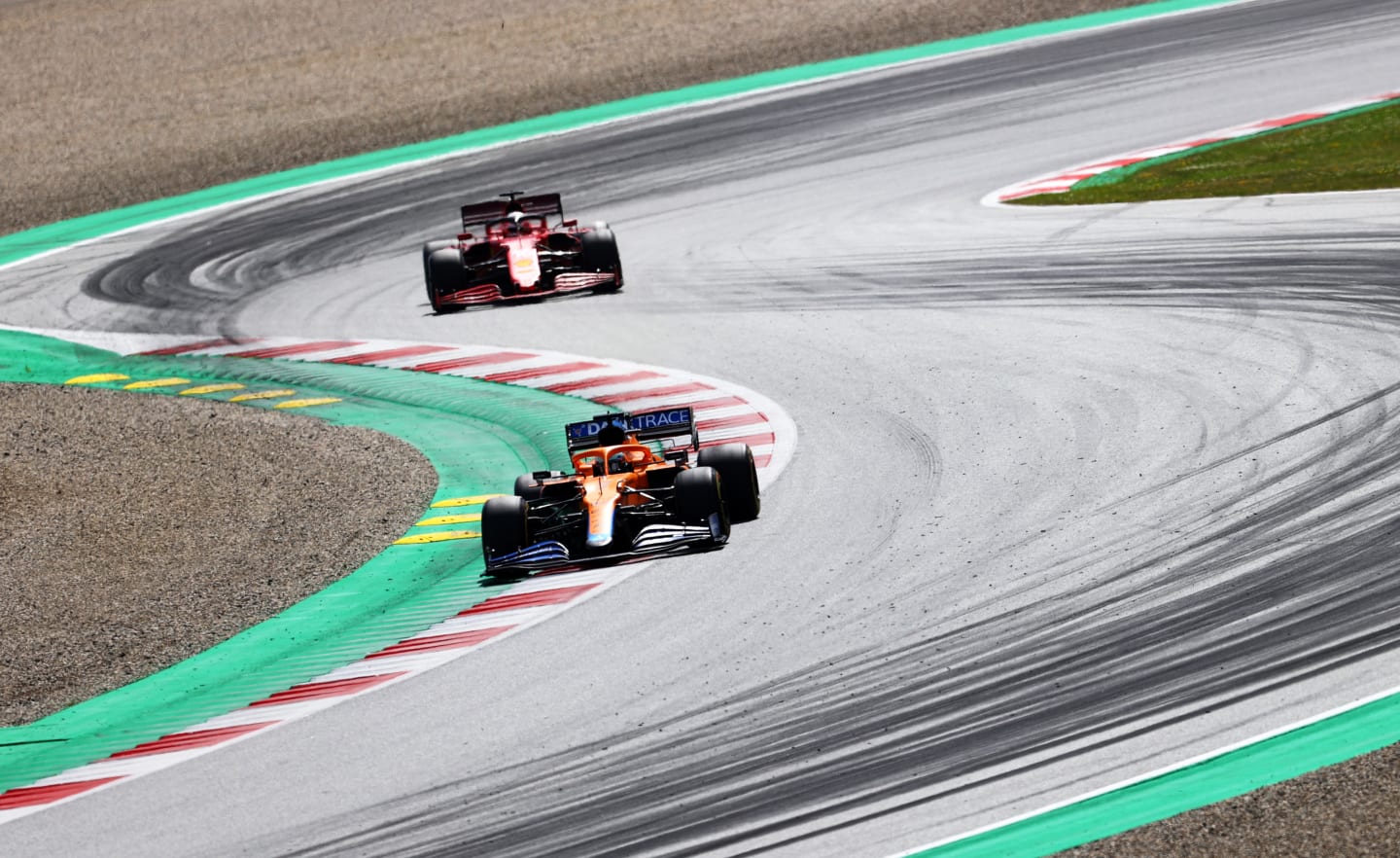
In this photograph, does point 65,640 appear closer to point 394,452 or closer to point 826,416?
point 394,452

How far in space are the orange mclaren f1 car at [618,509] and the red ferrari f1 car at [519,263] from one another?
822 cm

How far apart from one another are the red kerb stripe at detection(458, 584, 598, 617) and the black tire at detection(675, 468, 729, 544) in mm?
733

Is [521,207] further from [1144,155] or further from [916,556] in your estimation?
[916,556]

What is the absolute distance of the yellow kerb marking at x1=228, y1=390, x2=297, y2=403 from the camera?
17156 mm

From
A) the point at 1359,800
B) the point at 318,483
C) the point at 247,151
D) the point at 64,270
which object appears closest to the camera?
the point at 1359,800

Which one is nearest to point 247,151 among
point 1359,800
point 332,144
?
point 332,144

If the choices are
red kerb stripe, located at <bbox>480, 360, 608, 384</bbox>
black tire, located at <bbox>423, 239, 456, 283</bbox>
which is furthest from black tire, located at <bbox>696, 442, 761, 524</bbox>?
black tire, located at <bbox>423, 239, 456, 283</bbox>

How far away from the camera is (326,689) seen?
935 centimetres

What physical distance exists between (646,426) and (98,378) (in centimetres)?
928

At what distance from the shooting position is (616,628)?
9.57 m

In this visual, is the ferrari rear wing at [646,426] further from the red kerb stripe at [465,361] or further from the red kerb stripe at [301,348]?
the red kerb stripe at [301,348]

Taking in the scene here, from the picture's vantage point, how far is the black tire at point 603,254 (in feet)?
64.1

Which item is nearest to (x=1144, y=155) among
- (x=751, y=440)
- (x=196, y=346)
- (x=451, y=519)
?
(x=751, y=440)

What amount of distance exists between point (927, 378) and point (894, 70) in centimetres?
1594
